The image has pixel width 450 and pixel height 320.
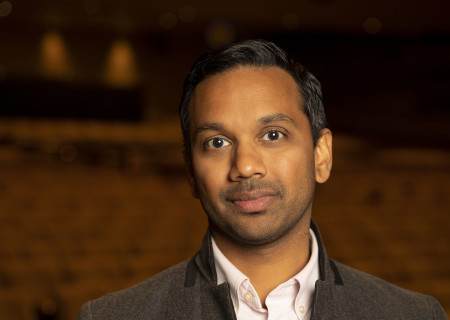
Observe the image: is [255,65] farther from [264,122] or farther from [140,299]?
[140,299]

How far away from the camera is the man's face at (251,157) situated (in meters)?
0.41

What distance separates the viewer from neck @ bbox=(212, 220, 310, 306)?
43 centimetres

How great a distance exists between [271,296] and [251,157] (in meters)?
0.11

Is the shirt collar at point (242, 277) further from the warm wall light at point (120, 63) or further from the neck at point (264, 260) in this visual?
the warm wall light at point (120, 63)

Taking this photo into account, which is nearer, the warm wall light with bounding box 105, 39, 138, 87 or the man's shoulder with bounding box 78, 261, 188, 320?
the man's shoulder with bounding box 78, 261, 188, 320

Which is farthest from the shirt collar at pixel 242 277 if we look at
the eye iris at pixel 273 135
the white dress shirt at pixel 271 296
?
the eye iris at pixel 273 135

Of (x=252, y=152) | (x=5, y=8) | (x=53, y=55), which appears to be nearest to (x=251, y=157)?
(x=252, y=152)

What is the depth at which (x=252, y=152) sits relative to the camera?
0.41m

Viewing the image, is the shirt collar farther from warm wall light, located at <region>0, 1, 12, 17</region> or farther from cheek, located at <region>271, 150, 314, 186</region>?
warm wall light, located at <region>0, 1, 12, 17</region>

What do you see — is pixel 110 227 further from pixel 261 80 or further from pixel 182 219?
pixel 261 80

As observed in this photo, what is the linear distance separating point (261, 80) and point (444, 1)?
12.4 feet

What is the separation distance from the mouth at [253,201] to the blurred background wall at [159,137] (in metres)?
0.89

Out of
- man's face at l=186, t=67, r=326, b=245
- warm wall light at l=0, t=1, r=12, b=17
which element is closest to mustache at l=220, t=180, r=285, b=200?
man's face at l=186, t=67, r=326, b=245

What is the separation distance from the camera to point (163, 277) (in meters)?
0.44
